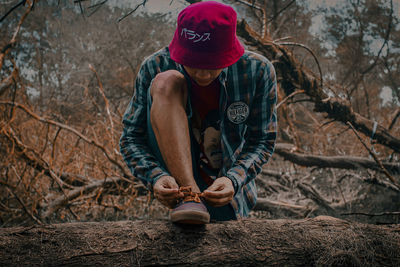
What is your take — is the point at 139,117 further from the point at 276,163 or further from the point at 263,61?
the point at 276,163

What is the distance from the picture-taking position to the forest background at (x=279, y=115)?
7.24 feet

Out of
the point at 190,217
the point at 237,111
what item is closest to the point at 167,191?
the point at 190,217

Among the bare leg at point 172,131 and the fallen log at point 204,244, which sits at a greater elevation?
the bare leg at point 172,131

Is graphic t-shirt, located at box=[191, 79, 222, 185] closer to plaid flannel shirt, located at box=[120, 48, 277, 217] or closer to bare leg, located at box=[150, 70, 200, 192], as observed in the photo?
plaid flannel shirt, located at box=[120, 48, 277, 217]

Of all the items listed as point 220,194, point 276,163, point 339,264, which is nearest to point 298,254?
point 339,264

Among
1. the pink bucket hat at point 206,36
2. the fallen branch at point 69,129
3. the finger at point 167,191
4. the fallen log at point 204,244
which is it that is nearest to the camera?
the fallen log at point 204,244

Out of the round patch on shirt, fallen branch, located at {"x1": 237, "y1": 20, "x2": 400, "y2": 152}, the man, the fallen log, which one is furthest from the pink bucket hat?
fallen branch, located at {"x1": 237, "y1": 20, "x2": 400, "y2": 152}

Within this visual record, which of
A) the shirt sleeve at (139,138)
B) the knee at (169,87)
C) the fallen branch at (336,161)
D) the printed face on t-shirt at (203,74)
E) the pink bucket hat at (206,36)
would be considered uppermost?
the pink bucket hat at (206,36)

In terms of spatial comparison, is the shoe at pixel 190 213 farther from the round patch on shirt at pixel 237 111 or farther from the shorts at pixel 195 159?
the round patch on shirt at pixel 237 111

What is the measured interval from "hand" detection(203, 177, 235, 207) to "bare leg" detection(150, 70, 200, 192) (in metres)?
0.09

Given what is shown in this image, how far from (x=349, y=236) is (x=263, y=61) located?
698mm

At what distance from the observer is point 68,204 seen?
2.21 m

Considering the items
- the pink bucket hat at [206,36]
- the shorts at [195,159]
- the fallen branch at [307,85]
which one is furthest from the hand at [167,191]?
the fallen branch at [307,85]

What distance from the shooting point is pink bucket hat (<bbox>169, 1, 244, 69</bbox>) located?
39.5 inches
